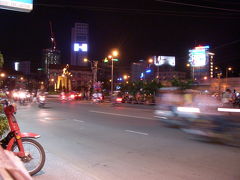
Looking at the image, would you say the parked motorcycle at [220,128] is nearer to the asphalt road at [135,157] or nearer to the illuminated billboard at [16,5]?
the asphalt road at [135,157]

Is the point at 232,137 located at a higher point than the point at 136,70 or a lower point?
lower

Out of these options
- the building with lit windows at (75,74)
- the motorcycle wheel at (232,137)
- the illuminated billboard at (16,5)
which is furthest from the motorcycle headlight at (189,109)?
the building with lit windows at (75,74)

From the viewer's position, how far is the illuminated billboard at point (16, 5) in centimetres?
652

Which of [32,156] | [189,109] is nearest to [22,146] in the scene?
[32,156]

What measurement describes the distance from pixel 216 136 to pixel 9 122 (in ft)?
22.0

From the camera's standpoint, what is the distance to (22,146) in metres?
5.60

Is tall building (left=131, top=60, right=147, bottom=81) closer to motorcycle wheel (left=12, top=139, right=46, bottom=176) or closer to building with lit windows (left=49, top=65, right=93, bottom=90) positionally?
building with lit windows (left=49, top=65, right=93, bottom=90)

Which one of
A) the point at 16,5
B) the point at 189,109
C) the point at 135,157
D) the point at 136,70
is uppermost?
the point at 136,70

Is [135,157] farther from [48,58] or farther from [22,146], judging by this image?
[48,58]

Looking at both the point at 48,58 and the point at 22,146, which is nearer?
the point at 22,146

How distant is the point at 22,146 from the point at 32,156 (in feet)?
1.20

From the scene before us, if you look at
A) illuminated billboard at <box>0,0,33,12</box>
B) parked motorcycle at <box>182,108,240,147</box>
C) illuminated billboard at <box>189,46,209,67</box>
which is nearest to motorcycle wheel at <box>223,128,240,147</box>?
parked motorcycle at <box>182,108,240,147</box>

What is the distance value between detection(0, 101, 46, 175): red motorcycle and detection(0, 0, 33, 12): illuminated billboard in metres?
2.28

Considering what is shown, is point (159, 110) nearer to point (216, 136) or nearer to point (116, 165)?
point (216, 136)
